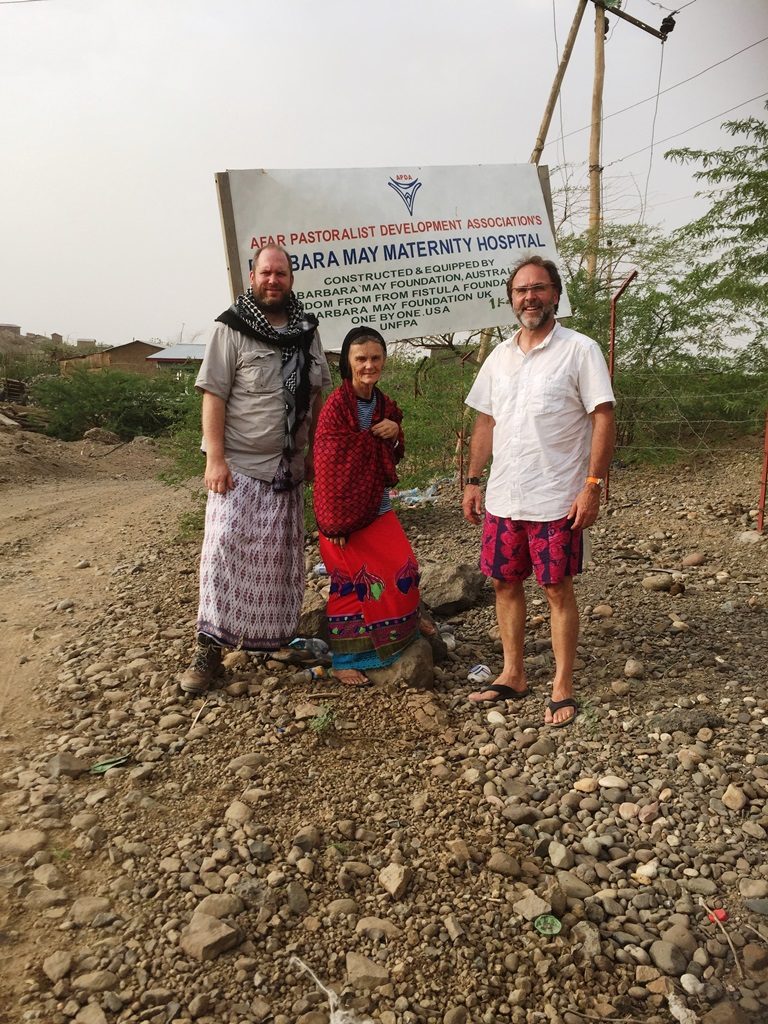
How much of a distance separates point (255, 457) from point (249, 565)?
1.51 feet

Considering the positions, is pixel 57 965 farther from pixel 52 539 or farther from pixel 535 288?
pixel 52 539

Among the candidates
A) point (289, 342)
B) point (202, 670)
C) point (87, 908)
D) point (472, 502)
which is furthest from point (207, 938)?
point (289, 342)

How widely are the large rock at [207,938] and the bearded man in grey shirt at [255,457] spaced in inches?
51.1

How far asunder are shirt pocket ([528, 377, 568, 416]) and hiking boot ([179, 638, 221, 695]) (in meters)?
1.67

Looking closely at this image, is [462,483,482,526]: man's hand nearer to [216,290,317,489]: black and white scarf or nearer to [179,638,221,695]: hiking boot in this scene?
[216,290,317,489]: black and white scarf

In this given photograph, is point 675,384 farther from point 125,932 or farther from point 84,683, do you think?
point 125,932

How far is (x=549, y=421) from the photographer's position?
2777 mm

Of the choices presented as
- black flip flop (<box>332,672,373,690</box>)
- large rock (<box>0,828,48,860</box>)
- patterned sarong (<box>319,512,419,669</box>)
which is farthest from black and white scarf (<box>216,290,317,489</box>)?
large rock (<box>0,828,48,860</box>)

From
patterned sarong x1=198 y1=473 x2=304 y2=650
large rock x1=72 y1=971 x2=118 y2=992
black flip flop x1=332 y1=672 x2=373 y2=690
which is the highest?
patterned sarong x1=198 y1=473 x2=304 y2=650

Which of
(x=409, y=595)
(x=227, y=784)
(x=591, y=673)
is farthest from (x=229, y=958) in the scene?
(x=591, y=673)

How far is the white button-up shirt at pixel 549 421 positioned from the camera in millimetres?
2730

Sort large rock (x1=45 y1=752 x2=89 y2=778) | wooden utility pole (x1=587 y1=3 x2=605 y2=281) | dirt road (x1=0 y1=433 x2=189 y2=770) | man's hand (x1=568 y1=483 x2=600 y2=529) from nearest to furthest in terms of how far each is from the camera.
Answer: large rock (x1=45 y1=752 x2=89 y2=778)
man's hand (x1=568 y1=483 x2=600 y2=529)
dirt road (x1=0 y1=433 x2=189 y2=770)
wooden utility pole (x1=587 y1=3 x2=605 y2=281)

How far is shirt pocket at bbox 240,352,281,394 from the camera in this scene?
305cm

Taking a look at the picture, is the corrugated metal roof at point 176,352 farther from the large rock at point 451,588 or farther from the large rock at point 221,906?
the large rock at point 221,906
